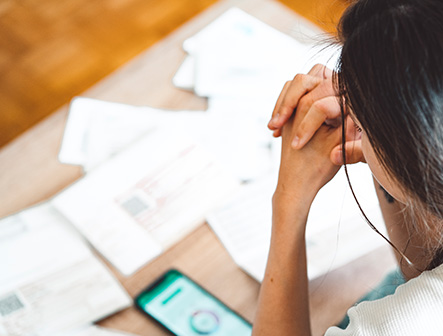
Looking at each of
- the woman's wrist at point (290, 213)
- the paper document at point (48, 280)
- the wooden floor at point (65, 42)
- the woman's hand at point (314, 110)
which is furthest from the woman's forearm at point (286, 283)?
the wooden floor at point (65, 42)

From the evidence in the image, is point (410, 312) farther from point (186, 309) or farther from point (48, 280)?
point (48, 280)

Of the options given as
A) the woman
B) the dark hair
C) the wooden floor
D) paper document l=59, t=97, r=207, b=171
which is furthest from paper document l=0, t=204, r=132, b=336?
the wooden floor

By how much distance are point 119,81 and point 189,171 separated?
0.27 m

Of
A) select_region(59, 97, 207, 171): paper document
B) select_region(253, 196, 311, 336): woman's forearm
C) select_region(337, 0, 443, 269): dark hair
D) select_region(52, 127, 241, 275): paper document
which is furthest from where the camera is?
select_region(59, 97, 207, 171): paper document

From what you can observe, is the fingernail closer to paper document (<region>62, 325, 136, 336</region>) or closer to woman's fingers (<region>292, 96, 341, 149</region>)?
woman's fingers (<region>292, 96, 341, 149</region>)

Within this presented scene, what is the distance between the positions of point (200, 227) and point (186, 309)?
152 mm

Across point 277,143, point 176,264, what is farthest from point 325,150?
point 176,264

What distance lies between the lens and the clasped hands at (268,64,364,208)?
0.80 m

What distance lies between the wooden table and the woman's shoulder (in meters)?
0.21

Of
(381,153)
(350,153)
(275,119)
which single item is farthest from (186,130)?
(381,153)

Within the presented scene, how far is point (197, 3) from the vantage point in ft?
7.26

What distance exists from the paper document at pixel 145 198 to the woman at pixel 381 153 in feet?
0.50

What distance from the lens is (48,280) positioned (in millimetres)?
827

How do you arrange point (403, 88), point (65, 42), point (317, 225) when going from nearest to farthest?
point (403, 88), point (317, 225), point (65, 42)
